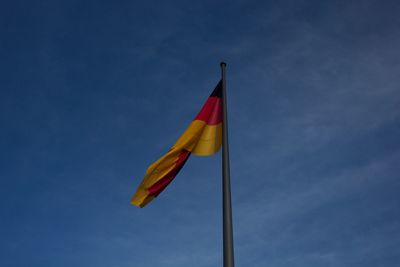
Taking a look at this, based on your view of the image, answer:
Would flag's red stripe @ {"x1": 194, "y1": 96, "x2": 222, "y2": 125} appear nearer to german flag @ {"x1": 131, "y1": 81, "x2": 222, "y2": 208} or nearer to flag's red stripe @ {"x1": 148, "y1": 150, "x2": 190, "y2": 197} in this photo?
german flag @ {"x1": 131, "y1": 81, "x2": 222, "y2": 208}

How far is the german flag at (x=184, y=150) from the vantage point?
13.6m

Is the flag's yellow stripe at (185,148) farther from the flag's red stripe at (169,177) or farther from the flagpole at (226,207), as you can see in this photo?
the flagpole at (226,207)

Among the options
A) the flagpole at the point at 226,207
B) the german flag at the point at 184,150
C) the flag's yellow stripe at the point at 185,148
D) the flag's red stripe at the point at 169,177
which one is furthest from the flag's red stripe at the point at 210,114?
the flagpole at the point at 226,207

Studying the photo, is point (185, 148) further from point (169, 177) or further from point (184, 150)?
point (169, 177)

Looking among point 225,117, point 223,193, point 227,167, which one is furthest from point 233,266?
point 225,117

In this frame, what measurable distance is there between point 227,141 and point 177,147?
2232mm

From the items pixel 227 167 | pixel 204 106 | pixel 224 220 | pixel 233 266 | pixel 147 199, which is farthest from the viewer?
pixel 204 106

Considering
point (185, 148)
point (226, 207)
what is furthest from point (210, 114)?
point (226, 207)

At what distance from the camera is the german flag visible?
44.7 feet

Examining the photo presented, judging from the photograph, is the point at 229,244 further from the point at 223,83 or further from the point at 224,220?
the point at 223,83

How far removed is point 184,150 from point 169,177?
3.18 ft

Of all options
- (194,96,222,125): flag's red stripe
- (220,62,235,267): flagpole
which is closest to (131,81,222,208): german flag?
(194,96,222,125): flag's red stripe

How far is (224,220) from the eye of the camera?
10445 mm

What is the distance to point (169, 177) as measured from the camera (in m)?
13.8
